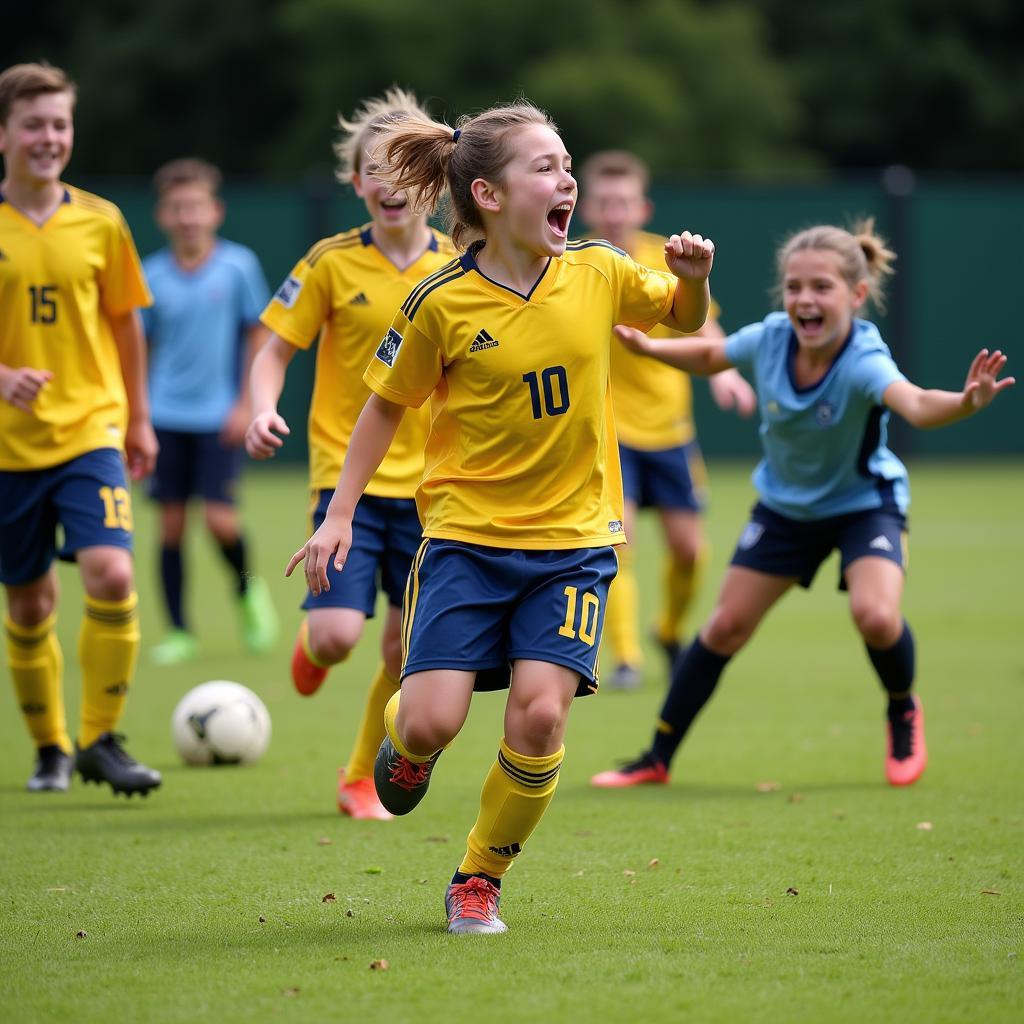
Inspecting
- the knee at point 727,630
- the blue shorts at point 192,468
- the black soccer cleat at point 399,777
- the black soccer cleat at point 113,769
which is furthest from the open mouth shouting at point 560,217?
the blue shorts at point 192,468

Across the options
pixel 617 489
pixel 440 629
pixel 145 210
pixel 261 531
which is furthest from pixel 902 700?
pixel 145 210

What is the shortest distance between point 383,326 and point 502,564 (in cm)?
170

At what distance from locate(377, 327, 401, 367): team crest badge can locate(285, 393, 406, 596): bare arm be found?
0.30 ft

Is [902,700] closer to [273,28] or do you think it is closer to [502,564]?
[502,564]

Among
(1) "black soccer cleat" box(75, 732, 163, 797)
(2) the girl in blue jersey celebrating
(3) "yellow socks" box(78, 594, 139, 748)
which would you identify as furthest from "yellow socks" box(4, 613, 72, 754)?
(2) the girl in blue jersey celebrating

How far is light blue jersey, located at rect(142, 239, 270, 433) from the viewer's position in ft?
34.7

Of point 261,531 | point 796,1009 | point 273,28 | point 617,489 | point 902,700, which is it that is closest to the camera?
point 796,1009

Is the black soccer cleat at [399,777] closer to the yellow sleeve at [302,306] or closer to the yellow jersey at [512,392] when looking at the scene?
the yellow jersey at [512,392]

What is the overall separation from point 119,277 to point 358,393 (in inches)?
40.8

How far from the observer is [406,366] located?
4.50 m

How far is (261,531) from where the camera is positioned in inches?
618

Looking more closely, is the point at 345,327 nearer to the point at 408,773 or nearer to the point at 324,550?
the point at 324,550

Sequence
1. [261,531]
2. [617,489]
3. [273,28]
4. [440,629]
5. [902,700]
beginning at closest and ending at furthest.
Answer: [440,629] < [617,489] < [902,700] < [261,531] < [273,28]

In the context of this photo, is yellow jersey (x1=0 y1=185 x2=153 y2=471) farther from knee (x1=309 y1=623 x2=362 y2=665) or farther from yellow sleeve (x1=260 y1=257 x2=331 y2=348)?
knee (x1=309 y1=623 x2=362 y2=665)
